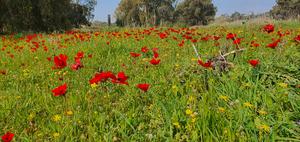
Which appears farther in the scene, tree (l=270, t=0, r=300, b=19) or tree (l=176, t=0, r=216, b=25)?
tree (l=176, t=0, r=216, b=25)

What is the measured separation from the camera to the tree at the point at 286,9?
178 feet

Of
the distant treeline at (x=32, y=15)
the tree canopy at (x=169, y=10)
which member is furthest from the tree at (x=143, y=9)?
the distant treeline at (x=32, y=15)

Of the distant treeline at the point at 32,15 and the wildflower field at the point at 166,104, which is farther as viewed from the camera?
the distant treeline at the point at 32,15

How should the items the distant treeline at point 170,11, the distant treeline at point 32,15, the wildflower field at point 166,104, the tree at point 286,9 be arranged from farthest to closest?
the distant treeline at point 170,11 < the tree at point 286,9 < the distant treeline at point 32,15 < the wildflower field at point 166,104

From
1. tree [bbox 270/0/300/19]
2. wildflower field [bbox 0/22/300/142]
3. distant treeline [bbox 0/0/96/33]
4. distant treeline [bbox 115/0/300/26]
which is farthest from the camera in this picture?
distant treeline [bbox 115/0/300/26]

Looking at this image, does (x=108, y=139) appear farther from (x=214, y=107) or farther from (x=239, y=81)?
(x=239, y=81)

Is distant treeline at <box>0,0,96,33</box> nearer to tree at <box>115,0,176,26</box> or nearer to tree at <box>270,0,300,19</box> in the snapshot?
tree at <box>270,0,300,19</box>

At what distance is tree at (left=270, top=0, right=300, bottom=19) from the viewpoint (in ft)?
178

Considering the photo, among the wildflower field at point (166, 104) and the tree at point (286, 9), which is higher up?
the tree at point (286, 9)

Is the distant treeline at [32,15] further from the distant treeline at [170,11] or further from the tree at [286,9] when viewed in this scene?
the distant treeline at [170,11]

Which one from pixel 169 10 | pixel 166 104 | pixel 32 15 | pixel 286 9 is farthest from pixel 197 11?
pixel 166 104

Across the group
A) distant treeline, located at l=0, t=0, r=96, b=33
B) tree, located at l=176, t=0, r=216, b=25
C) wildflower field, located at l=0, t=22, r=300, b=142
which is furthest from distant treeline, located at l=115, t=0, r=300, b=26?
wildflower field, located at l=0, t=22, r=300, b=142

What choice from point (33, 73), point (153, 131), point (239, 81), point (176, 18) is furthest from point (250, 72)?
point (176, 18)

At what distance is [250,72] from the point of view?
12.0ft
